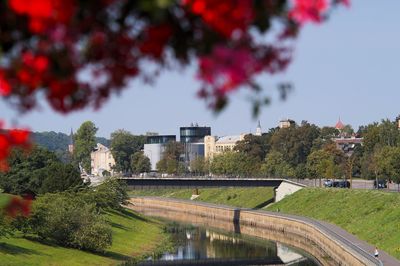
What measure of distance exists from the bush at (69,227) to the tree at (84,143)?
4930 inches

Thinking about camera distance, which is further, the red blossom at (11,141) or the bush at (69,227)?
the bush at (69,227)

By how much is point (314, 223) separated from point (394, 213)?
35.0 ft

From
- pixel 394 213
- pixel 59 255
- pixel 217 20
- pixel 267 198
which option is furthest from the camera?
pixel 267 198

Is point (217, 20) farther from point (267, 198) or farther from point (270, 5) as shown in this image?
point (267, 198)

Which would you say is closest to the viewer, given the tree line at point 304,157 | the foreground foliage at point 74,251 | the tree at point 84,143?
the foreground foliage at point 74,251

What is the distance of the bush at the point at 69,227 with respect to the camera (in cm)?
5825

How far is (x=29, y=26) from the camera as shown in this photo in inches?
198

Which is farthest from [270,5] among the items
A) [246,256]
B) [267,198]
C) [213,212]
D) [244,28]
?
[267,198]

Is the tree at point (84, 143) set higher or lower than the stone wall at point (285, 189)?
higher

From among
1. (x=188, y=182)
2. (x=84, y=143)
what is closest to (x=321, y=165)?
(x=188, y=182)

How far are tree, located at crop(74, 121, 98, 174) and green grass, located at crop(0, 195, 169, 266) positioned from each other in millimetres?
103083

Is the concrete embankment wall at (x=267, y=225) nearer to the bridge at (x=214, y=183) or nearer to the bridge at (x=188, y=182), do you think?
the bridge at (x=188, y=182)

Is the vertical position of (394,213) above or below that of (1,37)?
below

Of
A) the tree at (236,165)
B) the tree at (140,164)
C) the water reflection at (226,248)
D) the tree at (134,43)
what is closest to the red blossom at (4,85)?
the tree at (134,43)
